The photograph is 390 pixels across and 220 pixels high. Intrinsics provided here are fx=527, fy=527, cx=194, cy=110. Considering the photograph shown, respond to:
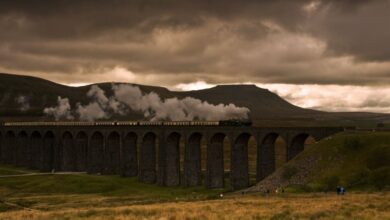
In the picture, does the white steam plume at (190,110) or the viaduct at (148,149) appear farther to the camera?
the white steam plume at (190,110)

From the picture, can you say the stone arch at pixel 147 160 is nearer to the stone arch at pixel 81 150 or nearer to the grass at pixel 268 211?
the stone arch at pixel 81 150

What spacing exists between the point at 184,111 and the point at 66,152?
143 ft

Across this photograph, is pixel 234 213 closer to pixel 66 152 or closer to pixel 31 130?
pixel 66 152

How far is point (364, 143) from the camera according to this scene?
66.6 m

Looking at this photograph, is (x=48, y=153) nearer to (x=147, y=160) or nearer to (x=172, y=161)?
(x=147, y=160)

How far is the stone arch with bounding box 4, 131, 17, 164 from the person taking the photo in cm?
13931

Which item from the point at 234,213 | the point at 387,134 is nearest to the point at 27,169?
the point at 387,134

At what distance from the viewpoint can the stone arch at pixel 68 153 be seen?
120 metres

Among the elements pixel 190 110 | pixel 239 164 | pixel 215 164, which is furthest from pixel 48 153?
pixel 239 164

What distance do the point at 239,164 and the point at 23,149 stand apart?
71.2 meters

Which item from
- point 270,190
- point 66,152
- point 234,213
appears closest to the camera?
point 234,213

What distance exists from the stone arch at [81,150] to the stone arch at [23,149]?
20.7 m

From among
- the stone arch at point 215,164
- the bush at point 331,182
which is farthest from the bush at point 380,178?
the stone arch at point 215,164

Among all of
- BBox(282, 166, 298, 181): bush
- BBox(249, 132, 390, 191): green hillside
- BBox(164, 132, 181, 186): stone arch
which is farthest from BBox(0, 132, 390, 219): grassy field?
BBox(164, 132, 181, 186): stone arch
